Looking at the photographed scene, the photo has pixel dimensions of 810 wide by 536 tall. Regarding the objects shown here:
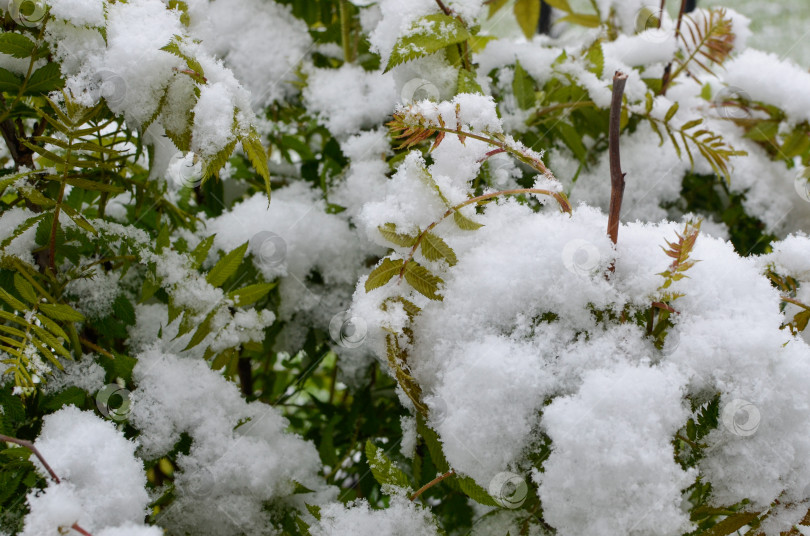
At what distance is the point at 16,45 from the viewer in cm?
85

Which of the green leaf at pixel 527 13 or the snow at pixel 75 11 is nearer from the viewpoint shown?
the snow at pixel 75 11

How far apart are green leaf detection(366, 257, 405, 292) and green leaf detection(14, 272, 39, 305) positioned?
0.45 m

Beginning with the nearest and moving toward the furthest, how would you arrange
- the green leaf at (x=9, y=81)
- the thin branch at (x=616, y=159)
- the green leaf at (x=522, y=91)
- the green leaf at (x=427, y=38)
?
the thin branch at (x=616, y=159)
the green leaf at (x=9, y=81)
the green leaf at (x=427, y=38)
the green leaf at (x=522, y=91)

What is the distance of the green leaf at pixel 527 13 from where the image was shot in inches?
62.0

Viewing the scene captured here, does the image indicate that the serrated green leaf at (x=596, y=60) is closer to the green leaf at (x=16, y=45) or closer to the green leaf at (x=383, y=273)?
the green leaf at (x=383, y=273)

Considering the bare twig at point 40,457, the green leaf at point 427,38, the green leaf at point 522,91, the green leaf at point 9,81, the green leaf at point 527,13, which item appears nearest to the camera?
the bare twig at point 40,457

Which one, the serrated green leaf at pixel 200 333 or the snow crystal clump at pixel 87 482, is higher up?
the serrated green leaf at pixel 200 333

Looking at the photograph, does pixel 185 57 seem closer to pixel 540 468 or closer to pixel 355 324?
pixel 355 324

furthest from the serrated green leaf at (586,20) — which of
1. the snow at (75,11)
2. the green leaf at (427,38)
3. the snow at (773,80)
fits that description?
the snow at (75,11)

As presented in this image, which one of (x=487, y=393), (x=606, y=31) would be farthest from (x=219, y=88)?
(x=606, y=31)

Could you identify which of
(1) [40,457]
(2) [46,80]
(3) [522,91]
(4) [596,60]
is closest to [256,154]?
(2) [46,80]

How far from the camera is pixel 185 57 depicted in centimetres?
87

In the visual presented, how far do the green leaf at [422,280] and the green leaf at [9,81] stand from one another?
608 mm

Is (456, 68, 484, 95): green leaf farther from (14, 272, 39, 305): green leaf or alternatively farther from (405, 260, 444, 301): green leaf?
(14, 272, 39, 305): green leaf
